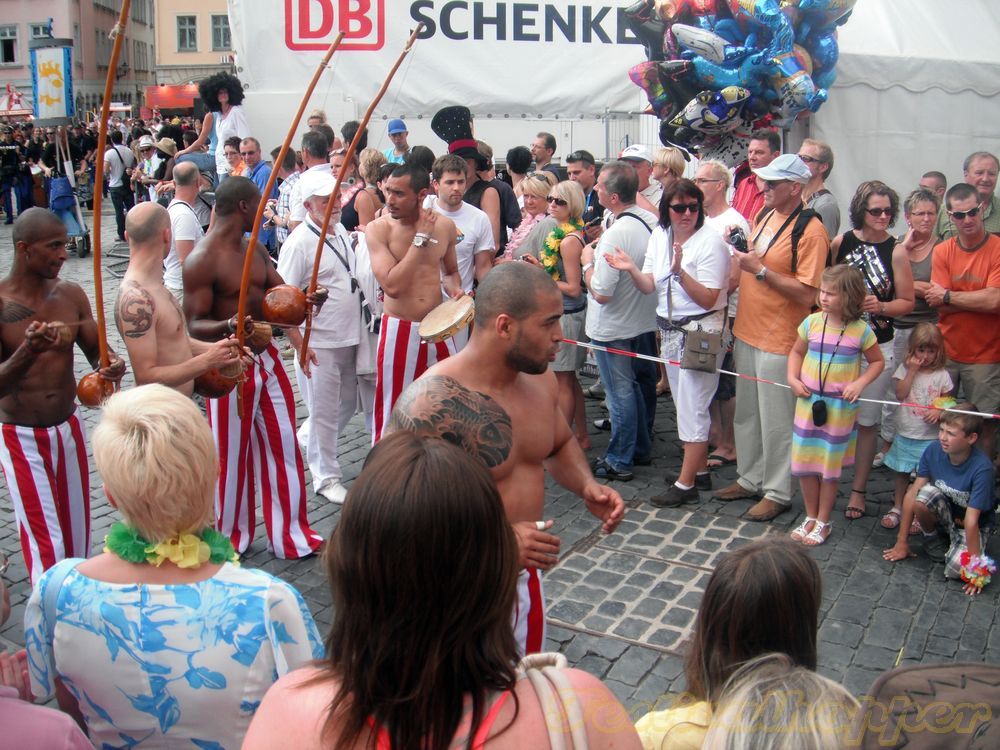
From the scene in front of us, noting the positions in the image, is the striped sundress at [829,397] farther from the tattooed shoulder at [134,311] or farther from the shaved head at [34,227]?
the shaved head at [34,227]

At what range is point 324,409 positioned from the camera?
6.33 metres

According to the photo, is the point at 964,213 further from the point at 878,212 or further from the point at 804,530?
the point at 804,530

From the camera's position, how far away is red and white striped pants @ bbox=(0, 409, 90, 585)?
4.43 meters

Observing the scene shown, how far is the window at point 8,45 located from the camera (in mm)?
52094

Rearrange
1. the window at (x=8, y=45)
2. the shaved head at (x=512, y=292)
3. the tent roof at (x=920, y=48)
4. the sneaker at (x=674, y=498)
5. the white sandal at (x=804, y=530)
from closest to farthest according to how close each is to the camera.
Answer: the shaved head at (x=512, y=292) < the white sandal at (x=804, y=530) < the sneaker at (x=674, y=498) < the tent roof at (x=920, y=48) < the window at (x=8, y=45)

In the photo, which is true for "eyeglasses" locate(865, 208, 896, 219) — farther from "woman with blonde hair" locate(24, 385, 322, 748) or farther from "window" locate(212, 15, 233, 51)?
"window" locate(212, 15, 233, 51)

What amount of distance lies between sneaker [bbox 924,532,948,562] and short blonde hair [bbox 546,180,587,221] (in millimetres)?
3154

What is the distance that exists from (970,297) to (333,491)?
162 inches

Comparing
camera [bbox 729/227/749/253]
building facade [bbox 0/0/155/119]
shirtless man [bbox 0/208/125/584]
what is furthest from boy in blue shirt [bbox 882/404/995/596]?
building facade [bbox 0/0/155/119]

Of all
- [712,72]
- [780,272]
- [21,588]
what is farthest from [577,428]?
[21,588]

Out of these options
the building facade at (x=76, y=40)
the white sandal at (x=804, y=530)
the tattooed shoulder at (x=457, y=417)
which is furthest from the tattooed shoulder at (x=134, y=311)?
the building facade at (x=76, y=40)

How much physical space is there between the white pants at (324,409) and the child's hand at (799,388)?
279 centimetres

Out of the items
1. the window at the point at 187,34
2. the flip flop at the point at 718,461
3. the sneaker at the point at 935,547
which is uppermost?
the window at the point at 187,34

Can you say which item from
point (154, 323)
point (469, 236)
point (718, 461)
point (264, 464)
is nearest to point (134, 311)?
point (154, 323)
